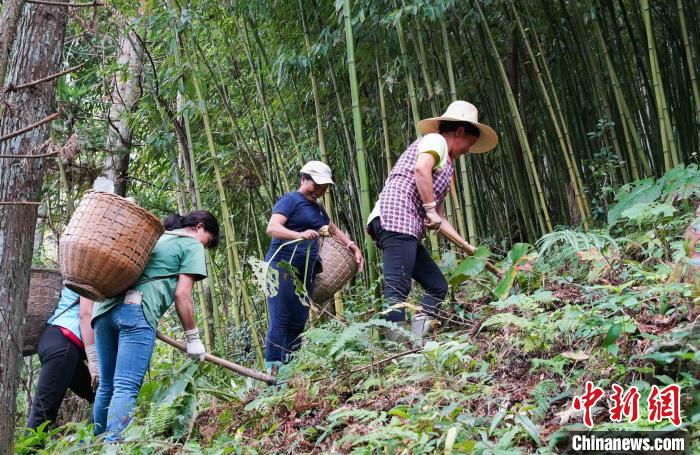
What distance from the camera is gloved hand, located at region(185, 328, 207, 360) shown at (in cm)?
355

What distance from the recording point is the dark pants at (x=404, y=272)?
11.7 feet

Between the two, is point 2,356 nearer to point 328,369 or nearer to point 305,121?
point 328,369

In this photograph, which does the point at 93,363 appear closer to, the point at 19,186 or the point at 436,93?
the point at 19,186

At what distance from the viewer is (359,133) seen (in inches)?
156

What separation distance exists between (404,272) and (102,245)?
4.26 ft

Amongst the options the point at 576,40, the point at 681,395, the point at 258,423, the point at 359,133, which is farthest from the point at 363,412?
the point at 576,40

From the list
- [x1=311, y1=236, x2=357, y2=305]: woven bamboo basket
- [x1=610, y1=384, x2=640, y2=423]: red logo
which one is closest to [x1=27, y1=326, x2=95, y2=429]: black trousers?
[x1=311, y1=236, x2=357, y2=305]: woven bamboo basket

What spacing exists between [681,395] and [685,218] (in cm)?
166

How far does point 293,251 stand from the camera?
398cm

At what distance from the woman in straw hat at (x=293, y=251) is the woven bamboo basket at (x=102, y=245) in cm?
93

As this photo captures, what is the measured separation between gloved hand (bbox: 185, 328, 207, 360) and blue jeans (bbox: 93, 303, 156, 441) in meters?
0.22

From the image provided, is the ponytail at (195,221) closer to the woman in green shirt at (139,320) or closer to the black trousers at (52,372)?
the woman in green shirt at (139,320)

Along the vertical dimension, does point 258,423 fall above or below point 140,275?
below

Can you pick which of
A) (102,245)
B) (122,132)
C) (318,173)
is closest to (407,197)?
(318,173)
